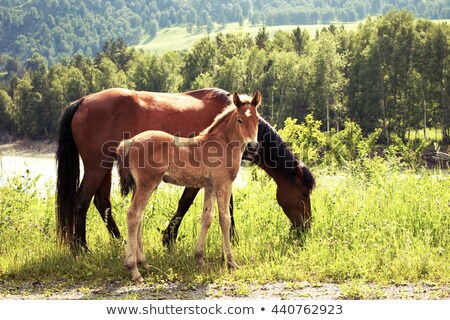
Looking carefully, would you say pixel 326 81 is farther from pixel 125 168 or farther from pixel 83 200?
pixel 125 168

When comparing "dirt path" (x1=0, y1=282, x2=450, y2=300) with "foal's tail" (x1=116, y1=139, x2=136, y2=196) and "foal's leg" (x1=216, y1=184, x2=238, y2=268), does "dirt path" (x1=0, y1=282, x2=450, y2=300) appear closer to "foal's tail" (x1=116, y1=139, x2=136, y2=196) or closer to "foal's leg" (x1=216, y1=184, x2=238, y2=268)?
"foal's leg" (x1=216, y1=184, x2=238, y2=268)

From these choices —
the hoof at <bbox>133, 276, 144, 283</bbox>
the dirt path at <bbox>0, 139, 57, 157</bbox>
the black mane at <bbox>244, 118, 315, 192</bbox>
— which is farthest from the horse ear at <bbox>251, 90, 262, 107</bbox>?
the dirt path at <bbox>0, 139, 57, 157</bbox>

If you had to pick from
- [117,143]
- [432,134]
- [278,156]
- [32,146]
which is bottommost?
[32,146]

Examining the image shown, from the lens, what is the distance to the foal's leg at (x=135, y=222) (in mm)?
7391

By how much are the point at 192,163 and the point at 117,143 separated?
181 cm

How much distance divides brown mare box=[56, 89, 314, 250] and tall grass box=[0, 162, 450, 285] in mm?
432

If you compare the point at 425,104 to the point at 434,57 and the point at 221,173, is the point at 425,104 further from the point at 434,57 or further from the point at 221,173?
the point at 221,173

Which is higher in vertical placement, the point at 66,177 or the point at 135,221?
the point at 66,177

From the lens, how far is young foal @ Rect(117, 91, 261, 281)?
290 inches

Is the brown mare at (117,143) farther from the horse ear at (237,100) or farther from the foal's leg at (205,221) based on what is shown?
the horse ear at (237,100)

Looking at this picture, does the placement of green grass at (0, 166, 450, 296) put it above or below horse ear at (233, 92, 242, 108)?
below

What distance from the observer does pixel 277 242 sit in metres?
8.70

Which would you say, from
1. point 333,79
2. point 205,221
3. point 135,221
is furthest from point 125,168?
point 333,79
